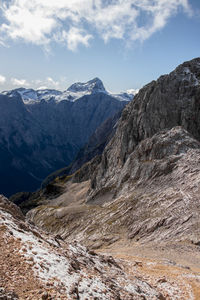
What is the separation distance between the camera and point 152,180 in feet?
242

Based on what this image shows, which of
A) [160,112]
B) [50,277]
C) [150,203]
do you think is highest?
[160,112]

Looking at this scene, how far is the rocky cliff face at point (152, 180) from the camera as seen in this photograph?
5544 centimetres

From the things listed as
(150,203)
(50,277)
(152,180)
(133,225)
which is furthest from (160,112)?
(50,277)

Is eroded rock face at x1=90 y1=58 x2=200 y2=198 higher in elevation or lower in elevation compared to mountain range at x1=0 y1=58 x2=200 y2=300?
higher

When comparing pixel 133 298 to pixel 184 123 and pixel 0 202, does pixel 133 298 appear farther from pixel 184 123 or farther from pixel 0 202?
pixel 184 123

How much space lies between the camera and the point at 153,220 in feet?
187

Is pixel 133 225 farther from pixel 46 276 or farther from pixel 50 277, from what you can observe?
pixel 46 276

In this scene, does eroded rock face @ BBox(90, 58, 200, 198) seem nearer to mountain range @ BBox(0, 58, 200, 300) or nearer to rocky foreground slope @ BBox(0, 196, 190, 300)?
mountain range @ BBox(0, 58, 200, 300)

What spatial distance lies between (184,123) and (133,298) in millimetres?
103646

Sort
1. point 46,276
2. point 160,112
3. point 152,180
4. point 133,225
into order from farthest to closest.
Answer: point 160,112 → point 152,180 → point 133,225 → point 46,276

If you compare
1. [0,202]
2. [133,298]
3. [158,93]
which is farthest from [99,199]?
[133,298]

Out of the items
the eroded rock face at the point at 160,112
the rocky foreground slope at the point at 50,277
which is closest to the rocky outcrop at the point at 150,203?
the eroded rock face at the point at 160,112

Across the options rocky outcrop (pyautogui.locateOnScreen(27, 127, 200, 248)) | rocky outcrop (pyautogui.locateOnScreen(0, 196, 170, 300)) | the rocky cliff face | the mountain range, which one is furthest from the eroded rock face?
rocky outcrop (pyautogui.locateOnScreen(0, 196, 170, 300))

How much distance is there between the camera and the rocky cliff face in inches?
2183
